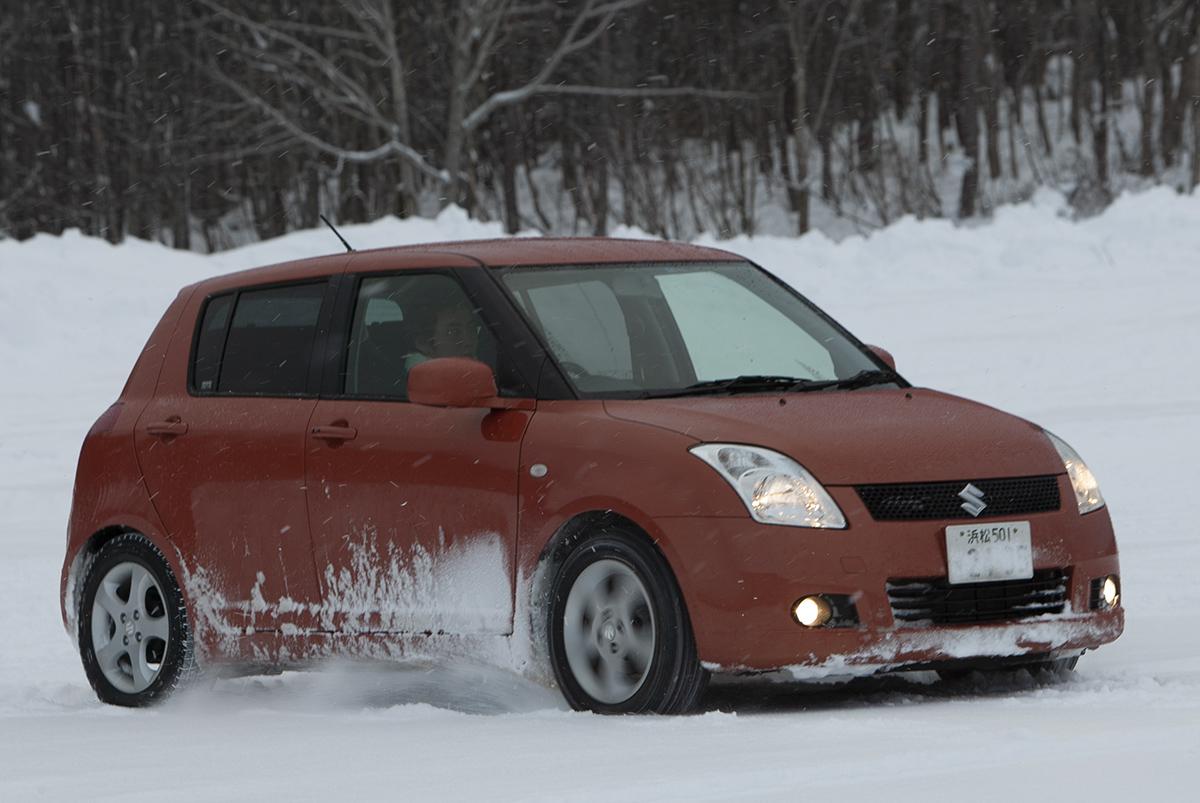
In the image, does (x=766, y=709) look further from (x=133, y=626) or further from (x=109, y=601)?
(x=109, y=601)

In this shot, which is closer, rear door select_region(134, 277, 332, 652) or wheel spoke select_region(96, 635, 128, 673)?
rear door select_region(134, 277, 332, 652)

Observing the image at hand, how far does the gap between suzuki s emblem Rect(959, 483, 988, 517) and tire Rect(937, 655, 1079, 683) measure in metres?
0.72

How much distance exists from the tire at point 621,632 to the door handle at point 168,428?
211 cm

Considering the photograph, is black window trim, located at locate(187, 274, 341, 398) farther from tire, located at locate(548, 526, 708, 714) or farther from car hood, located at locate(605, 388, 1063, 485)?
tire, located at locate(548, 526, 708, 714)

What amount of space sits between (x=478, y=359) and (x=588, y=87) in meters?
30.0

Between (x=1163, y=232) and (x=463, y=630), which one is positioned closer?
(x=463, y=630)

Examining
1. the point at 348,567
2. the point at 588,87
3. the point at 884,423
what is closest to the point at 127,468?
the point at 348,567

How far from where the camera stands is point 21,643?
9.83m

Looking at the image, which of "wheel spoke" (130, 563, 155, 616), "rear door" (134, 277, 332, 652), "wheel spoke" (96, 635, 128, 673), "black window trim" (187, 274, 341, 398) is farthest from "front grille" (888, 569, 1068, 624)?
"wheel spoke" (96, 635, 128, 673)

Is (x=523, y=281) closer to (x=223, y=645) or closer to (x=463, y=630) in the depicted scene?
(x=463, y=630)

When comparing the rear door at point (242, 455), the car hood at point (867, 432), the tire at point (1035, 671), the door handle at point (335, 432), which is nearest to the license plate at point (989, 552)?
the car hood at point (867, 432)

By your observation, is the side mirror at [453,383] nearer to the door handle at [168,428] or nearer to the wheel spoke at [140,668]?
the door handle at [168,428]

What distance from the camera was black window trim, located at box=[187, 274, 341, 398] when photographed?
7.71 m

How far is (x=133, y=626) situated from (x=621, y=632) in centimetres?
261
